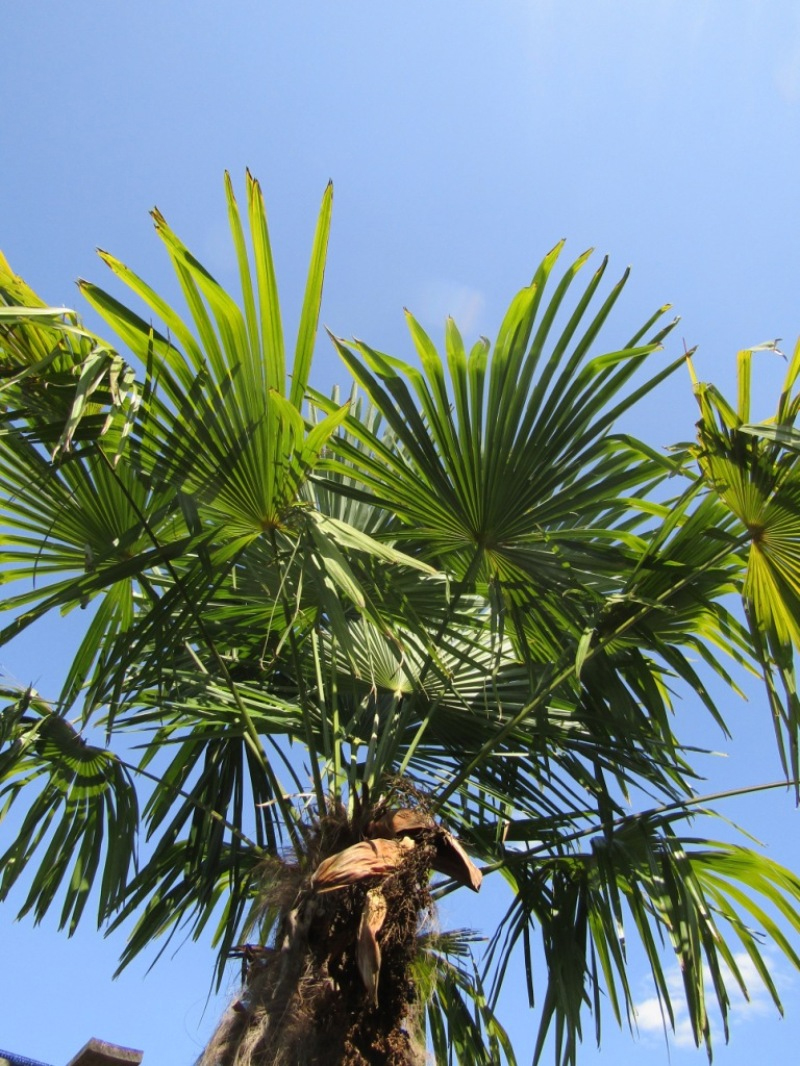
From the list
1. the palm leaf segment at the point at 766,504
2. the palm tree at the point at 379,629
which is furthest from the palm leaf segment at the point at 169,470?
the palm leaf segment at the point at 766,504

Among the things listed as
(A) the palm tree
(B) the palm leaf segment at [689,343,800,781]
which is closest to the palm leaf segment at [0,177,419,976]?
(A) the palm tree

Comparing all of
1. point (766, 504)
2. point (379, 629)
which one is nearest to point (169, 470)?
point (379, 629)

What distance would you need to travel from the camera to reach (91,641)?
10.6 ft

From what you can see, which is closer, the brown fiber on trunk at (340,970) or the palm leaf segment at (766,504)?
the brown fiber on trunk at (340,970)

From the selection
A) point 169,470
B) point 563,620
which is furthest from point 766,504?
point 169,470

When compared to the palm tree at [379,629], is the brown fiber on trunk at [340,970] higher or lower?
lower

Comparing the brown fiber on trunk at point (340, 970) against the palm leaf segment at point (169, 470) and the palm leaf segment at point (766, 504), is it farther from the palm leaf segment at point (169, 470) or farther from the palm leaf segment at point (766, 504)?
the palm leaf segment at point (766, 504)

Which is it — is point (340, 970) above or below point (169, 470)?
below

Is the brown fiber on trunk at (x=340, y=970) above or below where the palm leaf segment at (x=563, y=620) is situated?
below

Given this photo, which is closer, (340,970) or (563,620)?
(340,970)

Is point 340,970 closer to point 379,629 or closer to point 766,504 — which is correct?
point 379,629

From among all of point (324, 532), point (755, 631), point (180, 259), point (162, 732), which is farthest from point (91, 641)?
point (755, 631)

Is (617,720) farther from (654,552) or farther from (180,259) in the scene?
(180,259)

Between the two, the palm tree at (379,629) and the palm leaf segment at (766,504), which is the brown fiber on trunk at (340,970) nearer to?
the palm tree at (379,629)
